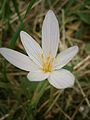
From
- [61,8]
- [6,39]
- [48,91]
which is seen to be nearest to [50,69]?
[48,91]

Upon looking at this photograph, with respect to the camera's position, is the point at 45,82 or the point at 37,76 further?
the point at 45,82

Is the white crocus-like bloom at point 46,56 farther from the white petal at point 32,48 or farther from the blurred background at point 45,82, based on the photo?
the blurred background at point 45,82

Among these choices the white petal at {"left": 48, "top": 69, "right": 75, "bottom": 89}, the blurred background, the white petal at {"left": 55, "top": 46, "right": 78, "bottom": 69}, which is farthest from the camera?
the blurred background

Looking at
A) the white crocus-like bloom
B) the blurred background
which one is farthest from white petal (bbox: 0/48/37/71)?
the blurred background

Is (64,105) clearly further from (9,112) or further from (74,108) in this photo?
(9,112)

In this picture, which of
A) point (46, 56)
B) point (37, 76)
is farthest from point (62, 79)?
point (46, 56)

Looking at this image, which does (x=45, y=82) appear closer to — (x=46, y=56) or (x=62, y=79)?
(x=46, y=56)

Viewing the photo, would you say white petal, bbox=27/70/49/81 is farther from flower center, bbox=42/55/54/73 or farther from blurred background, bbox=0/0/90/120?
blurred background, bbox=0/0/90/120
